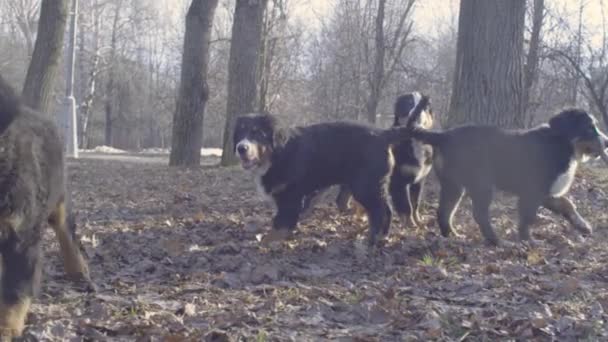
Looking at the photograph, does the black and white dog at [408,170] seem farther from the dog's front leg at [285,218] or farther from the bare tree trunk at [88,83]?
the bare tree trunk at [88,83]

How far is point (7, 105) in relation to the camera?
174 inches

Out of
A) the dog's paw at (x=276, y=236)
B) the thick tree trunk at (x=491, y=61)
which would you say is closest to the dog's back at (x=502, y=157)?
the dog's paw at (x=276, y=236)

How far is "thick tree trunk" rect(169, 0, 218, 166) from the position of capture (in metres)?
17.0

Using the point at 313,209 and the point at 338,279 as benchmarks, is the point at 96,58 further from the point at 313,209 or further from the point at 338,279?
the point at 338,279

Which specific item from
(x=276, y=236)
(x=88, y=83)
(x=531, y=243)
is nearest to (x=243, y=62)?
(x=276, y=236)

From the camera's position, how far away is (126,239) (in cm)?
774

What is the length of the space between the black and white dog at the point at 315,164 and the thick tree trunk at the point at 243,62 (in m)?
8.06

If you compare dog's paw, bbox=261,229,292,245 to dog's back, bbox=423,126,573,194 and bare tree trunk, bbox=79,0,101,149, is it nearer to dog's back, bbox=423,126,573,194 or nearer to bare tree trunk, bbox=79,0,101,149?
dog's back, bbox=423,126,573,194

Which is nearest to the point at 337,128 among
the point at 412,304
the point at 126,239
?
the point at 126,239

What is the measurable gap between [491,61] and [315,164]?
4.00m

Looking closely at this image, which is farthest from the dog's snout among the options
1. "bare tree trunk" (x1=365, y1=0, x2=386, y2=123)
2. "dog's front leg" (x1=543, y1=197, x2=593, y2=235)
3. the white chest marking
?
"bare tree trunk" (x1=365, y1=0, x2=386, y2=123)

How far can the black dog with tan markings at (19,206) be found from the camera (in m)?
4.31

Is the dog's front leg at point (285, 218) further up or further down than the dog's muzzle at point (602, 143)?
further down

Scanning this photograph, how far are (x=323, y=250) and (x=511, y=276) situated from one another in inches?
77.3
